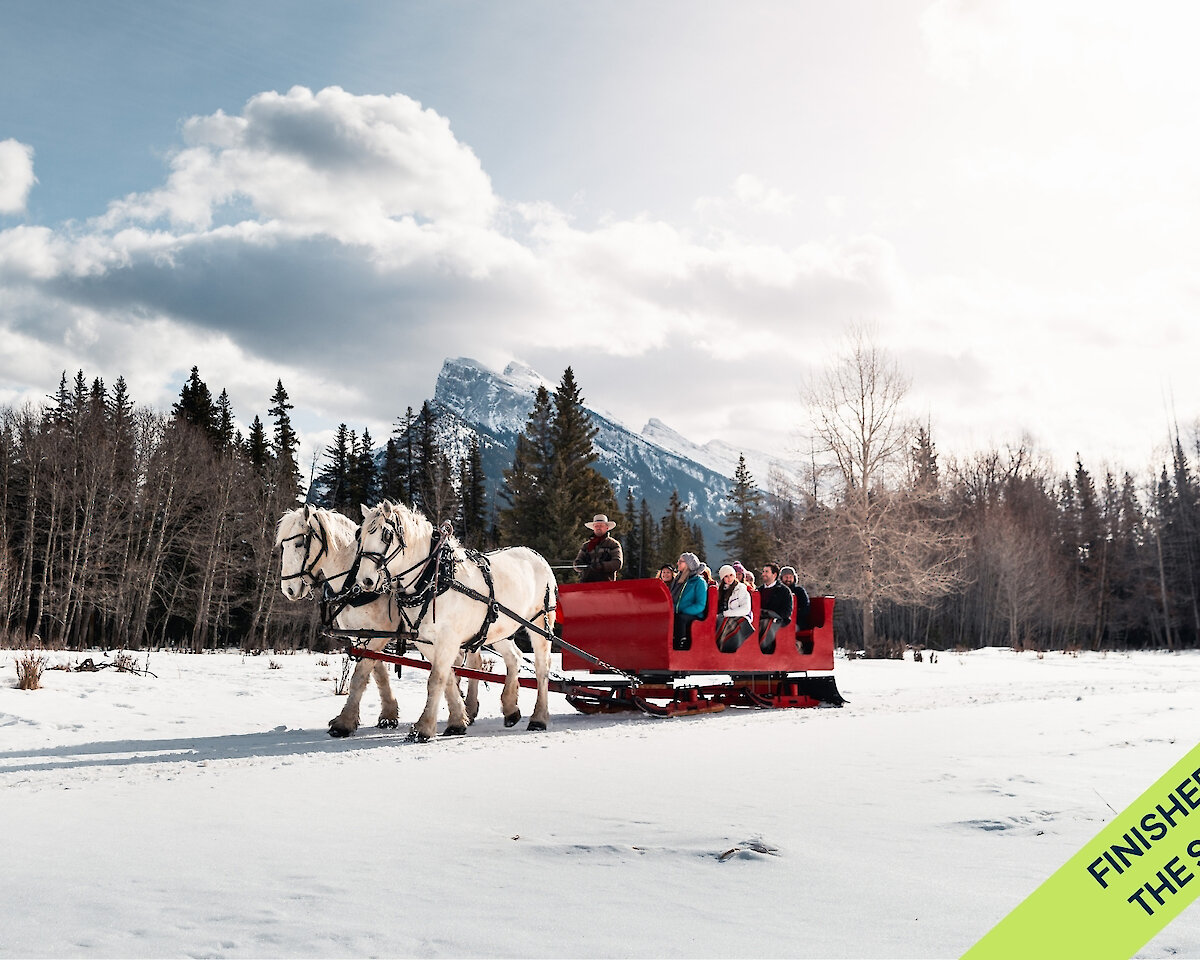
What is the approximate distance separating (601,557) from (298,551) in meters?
4.50

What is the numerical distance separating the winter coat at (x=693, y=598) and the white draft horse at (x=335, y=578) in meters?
3.15

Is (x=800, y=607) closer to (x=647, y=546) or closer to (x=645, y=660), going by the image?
(x=645, y=660)

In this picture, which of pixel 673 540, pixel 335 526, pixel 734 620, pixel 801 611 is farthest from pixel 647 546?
pixel 335 526

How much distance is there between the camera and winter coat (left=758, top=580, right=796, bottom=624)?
39.8 ft

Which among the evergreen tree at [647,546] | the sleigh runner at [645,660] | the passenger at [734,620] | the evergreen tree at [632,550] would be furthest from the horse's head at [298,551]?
the evergreen tree at [632,550]

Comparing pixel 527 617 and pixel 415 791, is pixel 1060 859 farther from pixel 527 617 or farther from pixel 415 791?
pixel 527 617

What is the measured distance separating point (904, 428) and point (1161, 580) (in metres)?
28.8

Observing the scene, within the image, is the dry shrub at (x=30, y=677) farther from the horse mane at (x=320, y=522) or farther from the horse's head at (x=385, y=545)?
the horse's head at (x=385, y=545)

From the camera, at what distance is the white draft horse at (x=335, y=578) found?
874cm

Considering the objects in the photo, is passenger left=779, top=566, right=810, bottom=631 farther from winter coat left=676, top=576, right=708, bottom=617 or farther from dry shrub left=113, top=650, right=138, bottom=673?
dry shrub left=113, top=650, right=138, bottom=673

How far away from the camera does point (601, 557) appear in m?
12.1

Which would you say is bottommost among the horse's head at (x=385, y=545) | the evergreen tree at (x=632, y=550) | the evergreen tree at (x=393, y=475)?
the horse's head at (x=385, y=545)

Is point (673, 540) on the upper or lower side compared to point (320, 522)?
upper

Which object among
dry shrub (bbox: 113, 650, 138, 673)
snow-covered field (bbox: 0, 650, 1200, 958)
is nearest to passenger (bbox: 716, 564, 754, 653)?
snow-covered field (bbox: 0, 650, 1200, 958)
